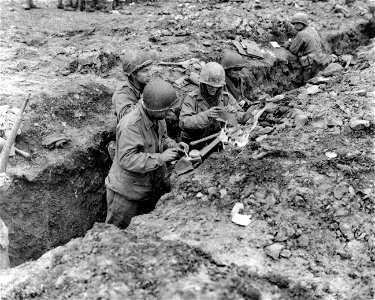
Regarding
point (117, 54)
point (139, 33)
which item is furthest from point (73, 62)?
point (139, 33)

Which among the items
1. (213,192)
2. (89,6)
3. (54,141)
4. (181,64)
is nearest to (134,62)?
(54,141)

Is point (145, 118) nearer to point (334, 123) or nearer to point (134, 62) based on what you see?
point (134, 62)

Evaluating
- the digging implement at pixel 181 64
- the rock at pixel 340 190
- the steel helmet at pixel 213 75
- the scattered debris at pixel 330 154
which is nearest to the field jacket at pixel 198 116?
the steel helmet at pixel 213 75

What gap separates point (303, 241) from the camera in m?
4.00

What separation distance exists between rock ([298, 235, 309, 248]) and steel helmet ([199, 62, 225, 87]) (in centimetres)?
243

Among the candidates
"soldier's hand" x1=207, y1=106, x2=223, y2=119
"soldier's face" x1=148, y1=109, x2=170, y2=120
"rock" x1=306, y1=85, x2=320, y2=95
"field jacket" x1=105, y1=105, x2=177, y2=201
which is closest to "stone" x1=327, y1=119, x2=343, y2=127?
"rock" x1=306, y1=85, x2=320, y2=95

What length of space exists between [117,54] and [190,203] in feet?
16.1

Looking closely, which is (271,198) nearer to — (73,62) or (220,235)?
(220,235)

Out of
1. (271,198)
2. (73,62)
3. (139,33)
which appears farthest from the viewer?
(139,33)

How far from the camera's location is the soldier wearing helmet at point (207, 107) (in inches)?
221

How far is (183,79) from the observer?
7.61 metres

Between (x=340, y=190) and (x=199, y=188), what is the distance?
1534 millimetres

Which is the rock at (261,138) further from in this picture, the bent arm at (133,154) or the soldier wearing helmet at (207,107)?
the bent arm at (133,154)

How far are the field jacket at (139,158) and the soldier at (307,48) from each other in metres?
5.46
